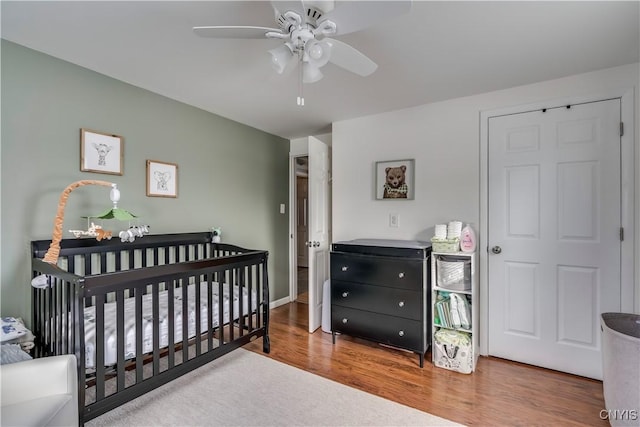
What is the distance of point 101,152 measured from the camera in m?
2.23

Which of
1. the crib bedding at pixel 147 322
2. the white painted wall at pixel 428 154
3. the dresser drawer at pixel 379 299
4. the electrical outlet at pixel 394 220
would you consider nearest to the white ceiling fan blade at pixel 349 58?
the white painted wall at pixel 428 154

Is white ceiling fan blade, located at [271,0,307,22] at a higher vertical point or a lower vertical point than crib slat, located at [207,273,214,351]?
higher

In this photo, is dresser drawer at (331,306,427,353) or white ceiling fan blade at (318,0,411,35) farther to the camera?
dresser drawer at (331,306,427,353)

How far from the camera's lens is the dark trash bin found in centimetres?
142

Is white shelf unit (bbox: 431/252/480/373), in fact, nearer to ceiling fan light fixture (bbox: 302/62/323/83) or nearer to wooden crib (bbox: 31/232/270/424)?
wooden crib (bbox: 31/232/270/424)

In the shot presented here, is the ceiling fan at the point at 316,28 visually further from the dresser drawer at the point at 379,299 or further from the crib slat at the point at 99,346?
the dresser drawer at the point at 379,299

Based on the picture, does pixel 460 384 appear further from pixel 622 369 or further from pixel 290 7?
pixel 290 7

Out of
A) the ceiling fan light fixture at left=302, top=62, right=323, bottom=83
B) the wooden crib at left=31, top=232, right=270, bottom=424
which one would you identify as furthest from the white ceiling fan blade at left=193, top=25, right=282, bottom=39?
the wooden crib at left=31, top=232, right=270, bottom=424

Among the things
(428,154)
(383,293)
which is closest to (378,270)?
(383,293)

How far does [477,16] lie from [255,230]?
116 inches

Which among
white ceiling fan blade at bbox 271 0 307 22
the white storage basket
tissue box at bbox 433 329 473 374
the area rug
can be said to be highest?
white ceiling fan blade at bbox 271 0 307 22

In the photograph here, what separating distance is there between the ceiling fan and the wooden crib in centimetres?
136

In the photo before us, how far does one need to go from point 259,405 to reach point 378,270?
4.32ft

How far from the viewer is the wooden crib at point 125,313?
1.53 metres
